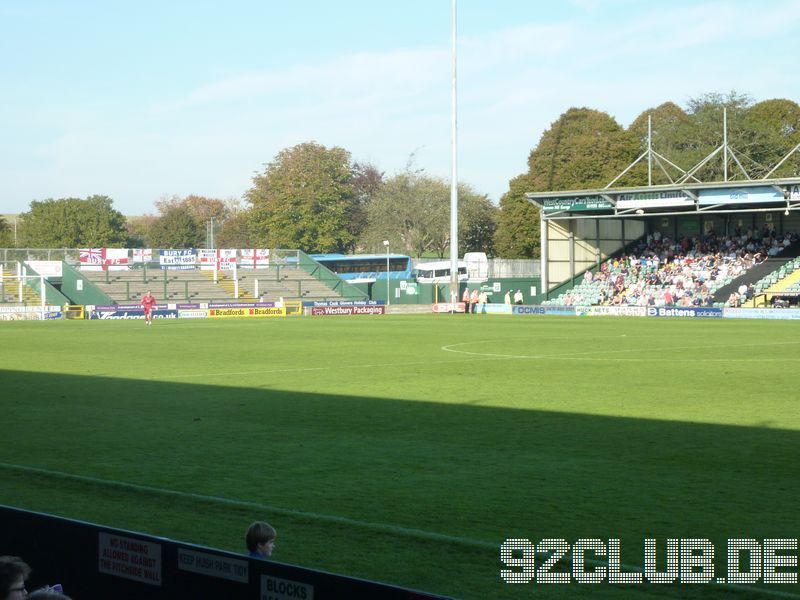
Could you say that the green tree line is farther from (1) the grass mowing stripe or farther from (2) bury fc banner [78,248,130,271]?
(1) the grass mowing stripe

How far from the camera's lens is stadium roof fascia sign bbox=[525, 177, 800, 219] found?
5625cm

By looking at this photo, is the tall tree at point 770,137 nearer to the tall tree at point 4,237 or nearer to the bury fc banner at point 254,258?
the bury fc banner at point 254,258

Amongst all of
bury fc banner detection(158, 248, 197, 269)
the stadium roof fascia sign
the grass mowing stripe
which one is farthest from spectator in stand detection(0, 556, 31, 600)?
bury fc banner detection(158, 248, 197, 269)

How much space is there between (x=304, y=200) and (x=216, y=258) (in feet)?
124

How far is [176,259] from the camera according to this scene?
220 ft

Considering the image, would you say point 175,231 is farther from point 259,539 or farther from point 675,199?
point 259,539

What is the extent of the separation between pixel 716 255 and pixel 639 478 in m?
56.1

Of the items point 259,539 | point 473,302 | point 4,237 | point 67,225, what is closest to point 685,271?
point 473,302

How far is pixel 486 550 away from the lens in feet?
26.6

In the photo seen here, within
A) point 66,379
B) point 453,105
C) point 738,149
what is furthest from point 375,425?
point 738,149

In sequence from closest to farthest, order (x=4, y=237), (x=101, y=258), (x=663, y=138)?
(x=101, y=258) → (x=663, y=138) → (x=4, y=237)

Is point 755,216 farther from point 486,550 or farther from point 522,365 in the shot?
point 486,550

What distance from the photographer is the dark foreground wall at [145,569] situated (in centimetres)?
477

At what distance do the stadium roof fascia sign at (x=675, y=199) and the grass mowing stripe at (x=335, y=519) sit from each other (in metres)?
49.8
